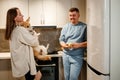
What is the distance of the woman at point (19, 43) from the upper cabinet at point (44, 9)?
1122mm

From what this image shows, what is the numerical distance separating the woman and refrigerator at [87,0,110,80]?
0.82m

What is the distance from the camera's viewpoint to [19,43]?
9.55 ft

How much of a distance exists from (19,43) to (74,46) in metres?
0.89

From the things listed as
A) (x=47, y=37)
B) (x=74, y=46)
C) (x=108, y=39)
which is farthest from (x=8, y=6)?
(x=108, y=39)

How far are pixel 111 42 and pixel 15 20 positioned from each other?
1.33 metres

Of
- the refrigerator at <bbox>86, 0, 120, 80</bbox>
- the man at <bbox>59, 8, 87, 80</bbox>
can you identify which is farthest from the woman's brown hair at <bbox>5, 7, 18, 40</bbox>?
the refrigerator at <bbox>86, 0, 120, 80</bbox>

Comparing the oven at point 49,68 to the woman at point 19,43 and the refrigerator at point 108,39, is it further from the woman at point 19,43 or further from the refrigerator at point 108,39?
the refrigerator at point 108,39

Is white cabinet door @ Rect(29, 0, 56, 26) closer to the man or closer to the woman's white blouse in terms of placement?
the man

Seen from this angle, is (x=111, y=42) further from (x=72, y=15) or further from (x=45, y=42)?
(x=45, y=42)

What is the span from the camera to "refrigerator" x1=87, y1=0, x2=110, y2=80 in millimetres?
2215

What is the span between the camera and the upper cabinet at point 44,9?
4.07m

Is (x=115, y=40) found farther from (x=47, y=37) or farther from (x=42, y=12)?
(x=47, y=37)

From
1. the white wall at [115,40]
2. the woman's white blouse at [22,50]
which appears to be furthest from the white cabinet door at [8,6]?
the white wall at [115,40]

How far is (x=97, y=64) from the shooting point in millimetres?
2414
